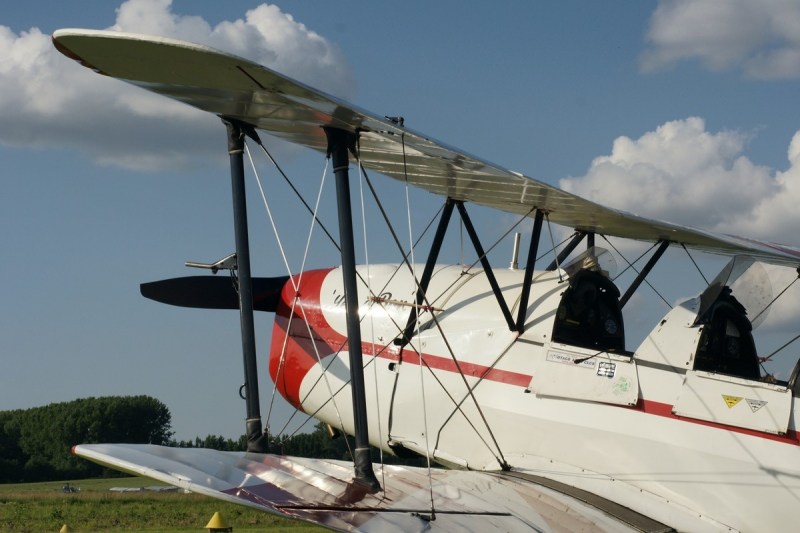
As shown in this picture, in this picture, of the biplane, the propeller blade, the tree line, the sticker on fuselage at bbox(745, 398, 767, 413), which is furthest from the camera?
the tree line

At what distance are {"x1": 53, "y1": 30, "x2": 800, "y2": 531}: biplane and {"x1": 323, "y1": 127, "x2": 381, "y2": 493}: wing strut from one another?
0.05 feet

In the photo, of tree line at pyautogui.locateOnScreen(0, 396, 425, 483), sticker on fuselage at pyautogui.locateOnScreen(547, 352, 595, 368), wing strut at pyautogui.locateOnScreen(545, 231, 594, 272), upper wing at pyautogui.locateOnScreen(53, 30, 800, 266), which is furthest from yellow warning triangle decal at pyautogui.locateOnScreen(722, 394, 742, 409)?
tree line at pyautogui.locateOnScreen(0, 396, 425, 483)

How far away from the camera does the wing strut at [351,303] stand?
266 inches

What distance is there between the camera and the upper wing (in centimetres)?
581

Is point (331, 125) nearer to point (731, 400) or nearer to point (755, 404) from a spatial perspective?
point (731, 400)

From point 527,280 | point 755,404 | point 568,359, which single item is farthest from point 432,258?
point 755,404

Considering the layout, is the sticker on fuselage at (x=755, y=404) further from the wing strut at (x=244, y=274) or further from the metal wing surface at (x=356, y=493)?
the wing strut at (x=244, y=274)

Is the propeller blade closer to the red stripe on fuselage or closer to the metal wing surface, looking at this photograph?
the red stripe on fuselage

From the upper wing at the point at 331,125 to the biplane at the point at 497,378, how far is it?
2 centimetres

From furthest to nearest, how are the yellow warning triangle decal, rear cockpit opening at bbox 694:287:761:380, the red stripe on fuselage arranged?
the red stripe on fuselage → rear cockpit opening at bbox 694:287:761:380 → the yellow warning triangle decal

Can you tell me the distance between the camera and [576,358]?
312 inches

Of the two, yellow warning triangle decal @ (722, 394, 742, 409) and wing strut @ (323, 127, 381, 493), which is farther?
yellow warning triangle decal @ (722, 394, 742, 409)

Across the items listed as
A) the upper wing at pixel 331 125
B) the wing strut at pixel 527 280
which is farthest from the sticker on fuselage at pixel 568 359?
the upper wing at pixel 331 125

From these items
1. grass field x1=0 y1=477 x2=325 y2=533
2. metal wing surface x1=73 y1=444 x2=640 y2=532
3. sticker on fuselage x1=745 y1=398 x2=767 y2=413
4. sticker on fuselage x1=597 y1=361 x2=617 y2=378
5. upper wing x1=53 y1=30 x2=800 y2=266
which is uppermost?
upper wing x1=53 y1=30 x2=800 y2=266
